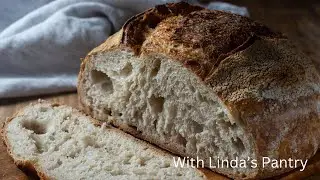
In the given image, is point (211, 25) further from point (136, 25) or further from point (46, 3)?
point (46, 3)

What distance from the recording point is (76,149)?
2.85 metres

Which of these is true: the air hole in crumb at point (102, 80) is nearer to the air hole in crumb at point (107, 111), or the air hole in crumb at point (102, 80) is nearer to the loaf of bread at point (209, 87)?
the loaf of bread at point (209, 87)

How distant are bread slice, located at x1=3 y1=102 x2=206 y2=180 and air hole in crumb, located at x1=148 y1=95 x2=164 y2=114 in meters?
0.19

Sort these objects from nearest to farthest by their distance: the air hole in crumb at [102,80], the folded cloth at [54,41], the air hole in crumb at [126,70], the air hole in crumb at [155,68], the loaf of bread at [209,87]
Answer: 1. the loaf of bread at [209,87]
2. the air hole in crumb at [155,68]
3. the air hole in crumb at [126,70]
4. the air hole in crumb at [102,80]
5. the folded cloth at [54,41]

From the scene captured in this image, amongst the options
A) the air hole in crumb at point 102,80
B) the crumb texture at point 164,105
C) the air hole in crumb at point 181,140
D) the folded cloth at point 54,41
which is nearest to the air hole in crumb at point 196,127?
the crumb texture at point 164,105

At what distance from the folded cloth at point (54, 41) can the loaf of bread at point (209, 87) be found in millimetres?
607

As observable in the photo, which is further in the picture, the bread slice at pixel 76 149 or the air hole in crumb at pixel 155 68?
the air hole in crumb at pixel 155 68

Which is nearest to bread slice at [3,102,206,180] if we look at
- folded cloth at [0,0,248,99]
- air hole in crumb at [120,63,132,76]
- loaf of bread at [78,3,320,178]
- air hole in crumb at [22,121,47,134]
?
air hole in crumb at [22,121,47,134]

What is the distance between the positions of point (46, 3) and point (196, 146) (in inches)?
82.4

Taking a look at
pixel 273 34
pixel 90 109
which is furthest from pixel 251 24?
pixel 90 109

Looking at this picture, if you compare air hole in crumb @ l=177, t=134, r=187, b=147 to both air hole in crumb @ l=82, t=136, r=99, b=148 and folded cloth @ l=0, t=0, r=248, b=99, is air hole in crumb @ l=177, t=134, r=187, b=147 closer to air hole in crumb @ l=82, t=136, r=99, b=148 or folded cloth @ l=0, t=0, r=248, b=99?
air hole in crumb @ l=82, t=136, r=99, b=148

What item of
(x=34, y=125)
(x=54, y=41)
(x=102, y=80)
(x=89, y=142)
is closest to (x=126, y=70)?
(x=102, y=80)

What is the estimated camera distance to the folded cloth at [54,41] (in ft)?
12.0

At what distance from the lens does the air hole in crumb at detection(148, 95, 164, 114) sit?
2908 millimetres
